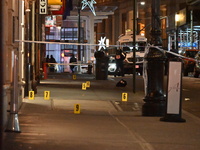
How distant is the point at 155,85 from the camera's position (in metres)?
11.9

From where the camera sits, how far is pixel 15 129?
8812 mm

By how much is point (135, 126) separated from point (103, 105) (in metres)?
4.39

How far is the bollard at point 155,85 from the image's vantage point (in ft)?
39.0

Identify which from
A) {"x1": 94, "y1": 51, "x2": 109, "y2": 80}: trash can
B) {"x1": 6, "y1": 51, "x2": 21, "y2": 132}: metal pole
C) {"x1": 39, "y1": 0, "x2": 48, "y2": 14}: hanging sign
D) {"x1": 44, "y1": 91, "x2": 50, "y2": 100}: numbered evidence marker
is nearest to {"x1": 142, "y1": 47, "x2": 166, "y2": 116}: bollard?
Result: {"x1": 6, "y1": 51, "x2": 21, "y2": 132}: metal pole

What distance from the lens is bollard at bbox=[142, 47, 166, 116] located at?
1188cm

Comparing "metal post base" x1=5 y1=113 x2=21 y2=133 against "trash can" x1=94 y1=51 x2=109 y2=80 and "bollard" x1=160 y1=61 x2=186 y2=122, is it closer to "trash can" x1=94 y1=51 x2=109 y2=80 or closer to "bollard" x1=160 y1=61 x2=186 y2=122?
"bollard" x1=160 y1=61 x2=186 y2=122

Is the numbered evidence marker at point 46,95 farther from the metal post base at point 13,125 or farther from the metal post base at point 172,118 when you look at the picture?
the metal post base at point 13,125

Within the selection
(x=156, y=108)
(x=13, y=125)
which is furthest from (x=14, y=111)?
(x=156, y=108)

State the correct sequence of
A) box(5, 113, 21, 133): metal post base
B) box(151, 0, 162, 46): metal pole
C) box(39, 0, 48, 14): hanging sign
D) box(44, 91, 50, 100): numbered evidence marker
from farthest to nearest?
box(39, 0, 48, 14): hanging sign → box(44, 91, 50, 100): numbered evidence marker → box(151, 0, 162, 46): metal pole → box(5, 113, 21, 133): metal post base

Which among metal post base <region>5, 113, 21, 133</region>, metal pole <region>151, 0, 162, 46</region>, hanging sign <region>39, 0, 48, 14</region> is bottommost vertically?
metal post base <region>5, 113, 21, 133</region>

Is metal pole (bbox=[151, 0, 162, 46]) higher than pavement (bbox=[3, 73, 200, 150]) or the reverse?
higher

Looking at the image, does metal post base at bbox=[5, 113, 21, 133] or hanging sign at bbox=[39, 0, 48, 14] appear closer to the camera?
metal post base at bbox=[5, 113, 21, 133]

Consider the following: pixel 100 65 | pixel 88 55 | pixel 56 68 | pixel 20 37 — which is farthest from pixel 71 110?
pixel 88 55

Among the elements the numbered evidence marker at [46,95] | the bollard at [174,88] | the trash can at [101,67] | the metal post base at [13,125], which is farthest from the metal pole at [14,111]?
the trash can at [101,67]
